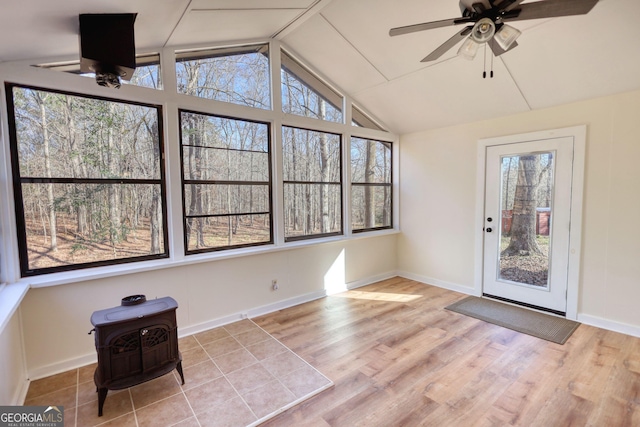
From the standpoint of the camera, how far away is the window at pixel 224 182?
10.3 ft

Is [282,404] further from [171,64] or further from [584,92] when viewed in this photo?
[584,92]

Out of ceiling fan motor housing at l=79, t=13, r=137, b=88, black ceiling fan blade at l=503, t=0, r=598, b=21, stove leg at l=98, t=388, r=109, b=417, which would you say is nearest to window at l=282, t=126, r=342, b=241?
ceiling fan motor housing at l=79, t=13, r=137, b=88

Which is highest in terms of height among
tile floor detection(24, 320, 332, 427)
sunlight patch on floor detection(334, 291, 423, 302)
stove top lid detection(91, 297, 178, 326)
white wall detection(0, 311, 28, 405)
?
stove top lid detection(91, 297, 178, 326)

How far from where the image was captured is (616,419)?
1.92 meters

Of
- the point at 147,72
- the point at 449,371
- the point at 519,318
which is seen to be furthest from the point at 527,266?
Result: the point at 147,72

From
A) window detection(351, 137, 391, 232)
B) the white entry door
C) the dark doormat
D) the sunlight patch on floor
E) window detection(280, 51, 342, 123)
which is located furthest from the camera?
window detection(351, 137, 391, 232)

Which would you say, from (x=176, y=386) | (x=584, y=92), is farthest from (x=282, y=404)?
(x=584, y=92)

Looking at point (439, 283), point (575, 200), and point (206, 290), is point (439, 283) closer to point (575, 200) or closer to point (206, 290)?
point (575, 200)

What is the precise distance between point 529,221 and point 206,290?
3779 millimetres

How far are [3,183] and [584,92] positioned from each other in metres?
5.17

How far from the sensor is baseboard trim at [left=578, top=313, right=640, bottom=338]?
2.98 meters

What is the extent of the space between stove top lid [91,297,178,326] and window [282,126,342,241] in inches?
72.0

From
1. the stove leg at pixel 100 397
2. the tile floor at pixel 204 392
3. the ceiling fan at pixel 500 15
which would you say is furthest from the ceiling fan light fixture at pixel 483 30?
the stove leg at pixel 100 397

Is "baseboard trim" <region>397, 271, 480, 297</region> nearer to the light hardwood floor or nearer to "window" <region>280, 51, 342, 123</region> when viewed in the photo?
the light hardwood floor
